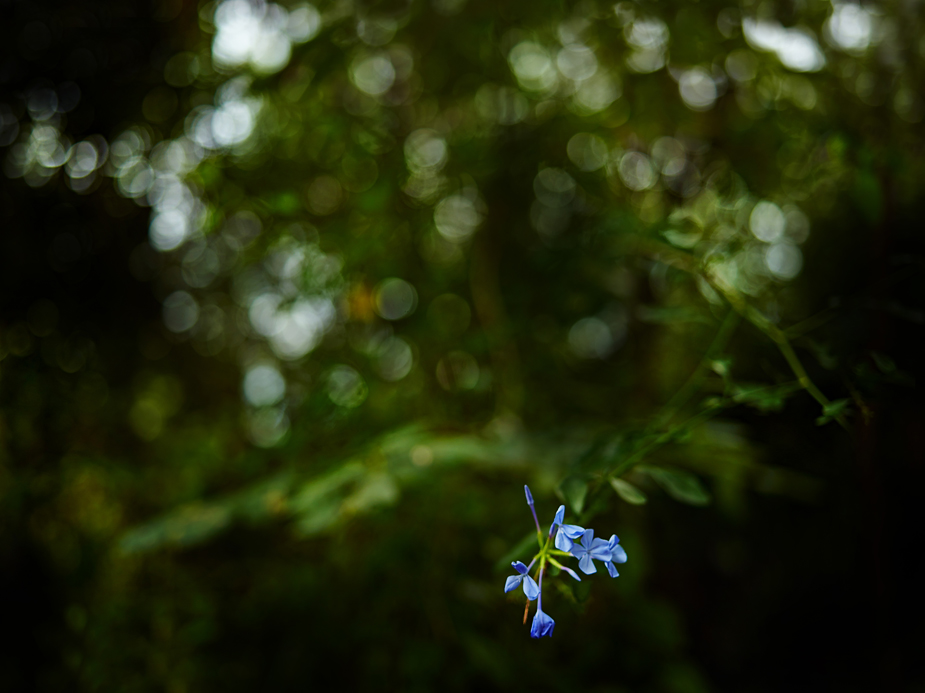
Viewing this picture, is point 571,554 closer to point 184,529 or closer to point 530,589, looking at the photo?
point 530,589

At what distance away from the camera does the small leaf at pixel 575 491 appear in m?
0.45

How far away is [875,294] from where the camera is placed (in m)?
0.69

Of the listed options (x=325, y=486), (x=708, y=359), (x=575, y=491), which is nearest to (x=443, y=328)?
(x=325, y=486)

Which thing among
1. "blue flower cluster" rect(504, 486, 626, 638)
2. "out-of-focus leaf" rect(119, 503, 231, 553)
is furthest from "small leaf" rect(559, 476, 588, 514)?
"out-of-focus leaf" rect(119, 503, 231, 553)

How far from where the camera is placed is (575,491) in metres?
0.47

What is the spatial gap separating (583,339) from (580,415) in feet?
1.36

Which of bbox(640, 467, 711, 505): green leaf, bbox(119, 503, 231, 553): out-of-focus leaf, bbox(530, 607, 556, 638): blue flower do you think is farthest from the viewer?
bbox(119, 503, 231, 553): out-of-focus leaf

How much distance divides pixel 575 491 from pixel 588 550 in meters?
0.09

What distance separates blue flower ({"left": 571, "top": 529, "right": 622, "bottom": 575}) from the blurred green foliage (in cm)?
35

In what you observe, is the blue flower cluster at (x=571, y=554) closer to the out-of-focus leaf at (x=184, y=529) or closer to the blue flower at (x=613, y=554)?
the blue flower at (x=613, y=554)

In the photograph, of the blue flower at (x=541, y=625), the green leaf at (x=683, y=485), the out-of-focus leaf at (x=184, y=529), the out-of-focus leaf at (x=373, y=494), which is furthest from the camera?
the out-of-focus leaf at (x=184, y=529)

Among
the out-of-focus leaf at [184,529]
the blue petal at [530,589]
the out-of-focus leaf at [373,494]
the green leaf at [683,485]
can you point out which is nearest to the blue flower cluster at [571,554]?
the blue petal at [530,589]

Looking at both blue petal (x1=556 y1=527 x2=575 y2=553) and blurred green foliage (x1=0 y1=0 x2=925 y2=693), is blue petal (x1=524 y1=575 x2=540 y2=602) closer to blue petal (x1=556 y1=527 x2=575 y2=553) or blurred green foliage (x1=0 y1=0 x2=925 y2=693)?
blue petal (x1=556 y1=527 x2=575 y2=553)

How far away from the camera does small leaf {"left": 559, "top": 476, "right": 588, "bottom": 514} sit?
0.45 m
